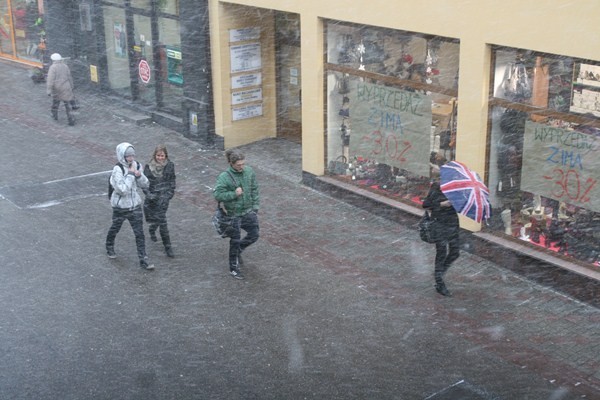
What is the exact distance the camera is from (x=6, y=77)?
2275cm

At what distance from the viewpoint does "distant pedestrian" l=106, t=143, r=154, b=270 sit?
10.7 m

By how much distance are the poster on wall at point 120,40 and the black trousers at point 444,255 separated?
439 inches

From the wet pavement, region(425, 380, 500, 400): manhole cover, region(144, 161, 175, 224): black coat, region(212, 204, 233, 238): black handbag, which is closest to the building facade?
the wet pavement

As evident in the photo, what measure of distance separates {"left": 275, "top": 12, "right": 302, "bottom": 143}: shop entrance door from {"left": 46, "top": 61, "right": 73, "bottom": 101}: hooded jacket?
450 cm

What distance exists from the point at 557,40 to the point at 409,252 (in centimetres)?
341

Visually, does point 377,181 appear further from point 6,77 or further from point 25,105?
point 6,77

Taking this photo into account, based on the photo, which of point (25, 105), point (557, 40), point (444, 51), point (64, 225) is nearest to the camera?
point (557, 40)

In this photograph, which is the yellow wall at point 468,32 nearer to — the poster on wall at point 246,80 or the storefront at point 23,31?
the poster on wall at point 246,80

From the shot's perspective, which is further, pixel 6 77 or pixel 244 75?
pixel 6 77

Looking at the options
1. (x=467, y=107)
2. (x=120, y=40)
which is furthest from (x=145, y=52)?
(x=467, y=107)

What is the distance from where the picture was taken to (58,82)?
17.9 metres

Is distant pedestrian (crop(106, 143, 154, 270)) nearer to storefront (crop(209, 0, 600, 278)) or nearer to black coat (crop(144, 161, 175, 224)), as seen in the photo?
black coat (crop(144, 161, 175, 224))

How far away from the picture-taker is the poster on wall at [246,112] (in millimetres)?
16422

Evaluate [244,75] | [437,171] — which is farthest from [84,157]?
[437,171]
